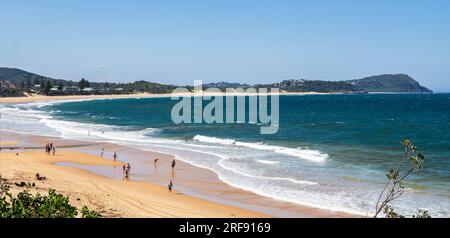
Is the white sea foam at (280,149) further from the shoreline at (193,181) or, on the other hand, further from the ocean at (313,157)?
the shoreline at (193,181)

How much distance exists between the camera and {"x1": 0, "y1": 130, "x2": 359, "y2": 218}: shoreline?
19.6 meters

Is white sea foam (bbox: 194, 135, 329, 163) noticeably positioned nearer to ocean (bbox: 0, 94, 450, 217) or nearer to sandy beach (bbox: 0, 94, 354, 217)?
ocean (bbox: 0, 94, 450, 217)

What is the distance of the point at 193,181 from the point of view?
2641cm

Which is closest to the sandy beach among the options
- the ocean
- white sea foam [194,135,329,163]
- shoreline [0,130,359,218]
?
shoreline [0,130,359,218]

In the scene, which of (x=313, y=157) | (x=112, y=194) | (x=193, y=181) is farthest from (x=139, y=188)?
(x=313, y=157)

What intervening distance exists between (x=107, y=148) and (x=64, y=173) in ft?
44.0

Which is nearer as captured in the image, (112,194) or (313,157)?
(112,194)

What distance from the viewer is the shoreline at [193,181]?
64.4 feet

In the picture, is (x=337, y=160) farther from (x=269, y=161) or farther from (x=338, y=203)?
(x=338, y=203)

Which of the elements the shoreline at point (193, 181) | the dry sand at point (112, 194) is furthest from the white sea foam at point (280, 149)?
the dry sand at point (112, 194)

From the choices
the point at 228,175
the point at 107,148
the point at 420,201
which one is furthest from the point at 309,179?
the point at 107,148

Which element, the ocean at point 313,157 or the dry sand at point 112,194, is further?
the ocean at point 313,157

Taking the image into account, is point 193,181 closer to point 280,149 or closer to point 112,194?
point 112,194

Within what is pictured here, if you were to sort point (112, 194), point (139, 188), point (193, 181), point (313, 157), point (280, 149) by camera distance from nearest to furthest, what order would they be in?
point (112, 194)
point (139, 188)
point (193, 181)
point (313, 157)
point (280, 149)
